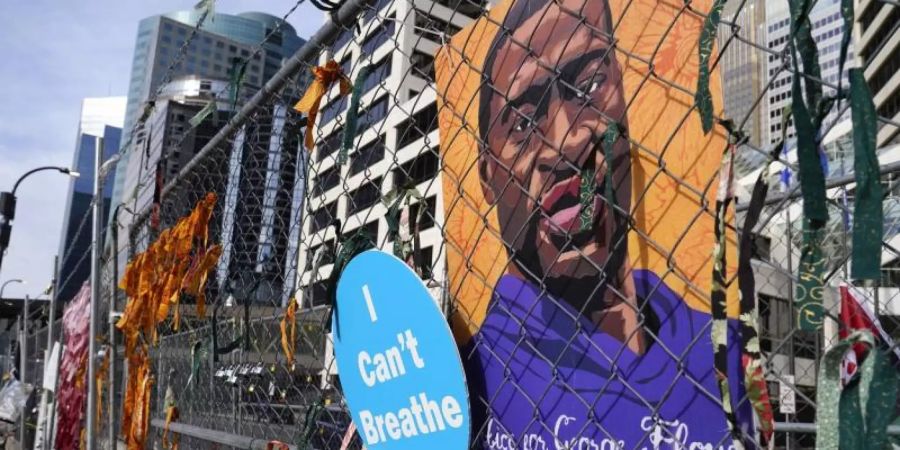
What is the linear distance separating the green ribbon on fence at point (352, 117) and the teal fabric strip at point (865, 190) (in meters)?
1.22

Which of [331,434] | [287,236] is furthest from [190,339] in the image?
[331,434]

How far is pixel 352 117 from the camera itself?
186 centimetres

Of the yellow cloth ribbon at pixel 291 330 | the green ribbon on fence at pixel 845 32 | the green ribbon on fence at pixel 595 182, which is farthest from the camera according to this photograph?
the yellow cloth ribbon at pixel 291 330

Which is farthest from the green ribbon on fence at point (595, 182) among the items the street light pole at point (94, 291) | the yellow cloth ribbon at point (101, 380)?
the yellow cloth ribbon at point (101, 380)

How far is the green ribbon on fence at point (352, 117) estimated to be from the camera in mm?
1844

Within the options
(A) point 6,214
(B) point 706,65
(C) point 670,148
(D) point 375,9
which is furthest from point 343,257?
(A) point 6,214

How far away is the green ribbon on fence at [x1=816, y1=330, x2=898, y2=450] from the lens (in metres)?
0.74

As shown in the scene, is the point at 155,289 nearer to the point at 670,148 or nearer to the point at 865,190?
the point at 670,148

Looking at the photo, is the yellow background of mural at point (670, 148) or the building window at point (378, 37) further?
the building window at point (378, 37)

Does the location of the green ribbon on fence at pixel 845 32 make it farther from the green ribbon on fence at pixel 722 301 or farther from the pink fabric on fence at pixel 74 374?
the pink fabric on fence at pixel 74 374

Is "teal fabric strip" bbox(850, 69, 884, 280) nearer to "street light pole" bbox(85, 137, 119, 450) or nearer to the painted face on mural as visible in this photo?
the painted face on mural

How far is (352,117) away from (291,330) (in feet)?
2.61

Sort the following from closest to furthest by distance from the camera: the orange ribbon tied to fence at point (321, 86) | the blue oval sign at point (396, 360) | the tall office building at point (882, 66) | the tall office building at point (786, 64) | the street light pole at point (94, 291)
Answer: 1. the tall office building at point (786, 64)
2. the blue oval sign at point (396, 360)
3. the orange ribbon tied to fence at point (321, 86)
4. the street light pole at point (94, 291)
5. the tall office building at point (882, 66)

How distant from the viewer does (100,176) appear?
14.8 feet
